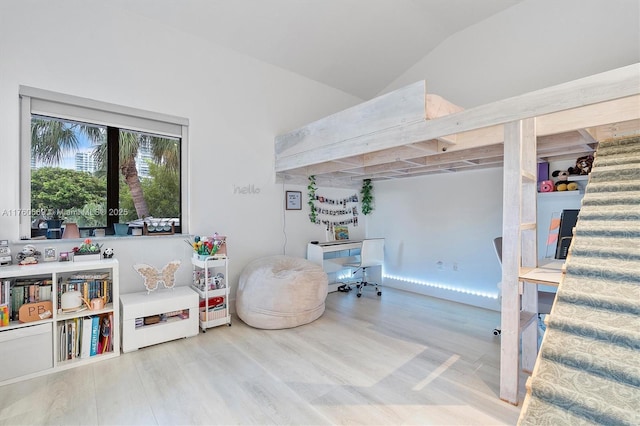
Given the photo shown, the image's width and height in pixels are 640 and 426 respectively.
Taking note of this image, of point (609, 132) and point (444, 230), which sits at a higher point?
point (609, 132)

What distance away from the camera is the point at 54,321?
7.83ft

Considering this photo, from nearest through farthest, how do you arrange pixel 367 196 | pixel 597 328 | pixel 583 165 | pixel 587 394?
1. pixel 587 394
2. pixel 597 328
3. pixel 583 165
4. pixel 367 196

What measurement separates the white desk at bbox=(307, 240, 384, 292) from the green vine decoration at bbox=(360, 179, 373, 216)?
0.70 metres

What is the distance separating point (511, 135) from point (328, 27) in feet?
9.33

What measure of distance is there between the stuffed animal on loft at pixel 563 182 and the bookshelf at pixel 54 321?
15.7ft

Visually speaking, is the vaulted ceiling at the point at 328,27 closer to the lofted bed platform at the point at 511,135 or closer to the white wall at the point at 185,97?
the white wall at the point at 185,97

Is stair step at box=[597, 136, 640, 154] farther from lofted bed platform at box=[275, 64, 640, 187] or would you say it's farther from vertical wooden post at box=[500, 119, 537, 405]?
vertical wooden post at box=[500, 119, 537, 405]

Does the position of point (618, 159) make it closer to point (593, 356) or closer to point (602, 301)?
point (602, 301)

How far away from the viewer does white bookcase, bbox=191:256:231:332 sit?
3.20 m

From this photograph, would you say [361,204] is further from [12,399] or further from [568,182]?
[12,399]

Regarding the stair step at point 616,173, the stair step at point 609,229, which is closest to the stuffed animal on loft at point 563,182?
the stair step at point 616,173

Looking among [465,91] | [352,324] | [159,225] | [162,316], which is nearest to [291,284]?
[352,324]

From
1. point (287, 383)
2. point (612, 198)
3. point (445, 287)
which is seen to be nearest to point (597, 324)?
point (612, 198)

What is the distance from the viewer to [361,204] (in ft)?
18.8
